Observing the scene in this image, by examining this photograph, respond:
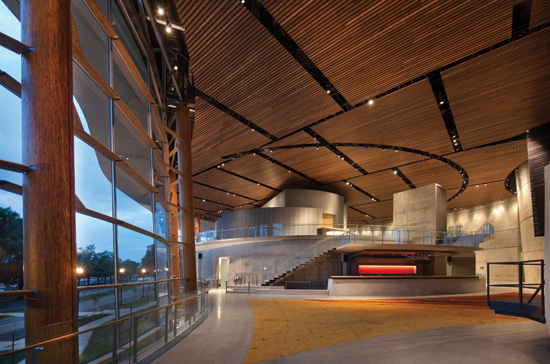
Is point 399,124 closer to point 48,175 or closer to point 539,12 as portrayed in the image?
point 539,12

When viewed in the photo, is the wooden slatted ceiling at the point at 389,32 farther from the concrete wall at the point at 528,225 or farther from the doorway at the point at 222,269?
the doorway at the point at 222,269

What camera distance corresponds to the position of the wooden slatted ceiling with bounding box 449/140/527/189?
20.6m

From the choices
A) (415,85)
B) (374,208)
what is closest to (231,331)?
(415,85)

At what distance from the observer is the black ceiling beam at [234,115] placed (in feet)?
48.6

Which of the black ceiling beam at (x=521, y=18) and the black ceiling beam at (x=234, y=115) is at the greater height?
the black ceiling beam at (x=521, y=18)

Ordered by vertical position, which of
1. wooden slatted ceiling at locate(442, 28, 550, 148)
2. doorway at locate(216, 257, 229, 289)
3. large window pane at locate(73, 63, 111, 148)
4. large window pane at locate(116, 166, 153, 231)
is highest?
wooden slatted ceiling at locate(442, 28, 550, 148)

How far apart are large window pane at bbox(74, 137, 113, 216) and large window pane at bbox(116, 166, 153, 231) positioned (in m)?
0.70

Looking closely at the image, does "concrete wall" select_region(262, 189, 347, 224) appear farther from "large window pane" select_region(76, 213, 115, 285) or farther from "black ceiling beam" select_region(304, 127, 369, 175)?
"large window pane" select_region(76, 213, 115, 285)

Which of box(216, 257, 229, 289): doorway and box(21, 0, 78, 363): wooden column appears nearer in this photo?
box(21, 0, 78, 363): wooden column

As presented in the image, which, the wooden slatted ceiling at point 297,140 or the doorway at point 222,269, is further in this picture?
the doorway at point 222,269

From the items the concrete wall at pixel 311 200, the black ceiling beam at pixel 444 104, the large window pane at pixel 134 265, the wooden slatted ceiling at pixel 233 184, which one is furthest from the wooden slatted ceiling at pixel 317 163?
the large window pane at pixel 134 265

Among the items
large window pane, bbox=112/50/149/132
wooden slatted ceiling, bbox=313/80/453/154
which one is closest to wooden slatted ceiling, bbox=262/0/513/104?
wooden slatted ceiling, bbox=313/80/453/154

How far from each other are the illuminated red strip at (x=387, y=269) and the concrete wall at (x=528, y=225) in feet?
25.0

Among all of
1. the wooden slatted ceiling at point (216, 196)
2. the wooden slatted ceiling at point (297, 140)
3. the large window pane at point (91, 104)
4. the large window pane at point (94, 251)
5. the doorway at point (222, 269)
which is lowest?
the doorway at point (222, 269)
